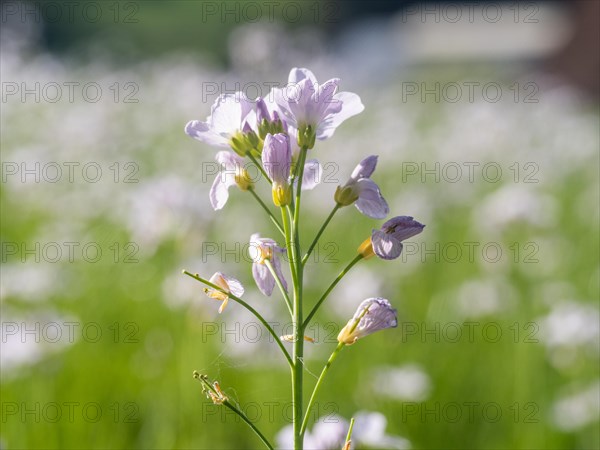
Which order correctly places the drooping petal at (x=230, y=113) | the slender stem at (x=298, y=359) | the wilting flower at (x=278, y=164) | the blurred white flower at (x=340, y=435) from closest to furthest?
the slender stem at (x=298, y=359)
the wilting flower at (x=278, y=164)
the drooping petal at (x=230, y=113)
the blurred white flower at (x=340, y=435)

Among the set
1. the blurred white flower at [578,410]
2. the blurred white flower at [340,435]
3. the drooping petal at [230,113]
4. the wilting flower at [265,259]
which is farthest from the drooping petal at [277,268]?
the blurred white flower at [578,410]

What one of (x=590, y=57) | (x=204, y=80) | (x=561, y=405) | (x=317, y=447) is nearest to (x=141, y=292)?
(x=561, y=405)

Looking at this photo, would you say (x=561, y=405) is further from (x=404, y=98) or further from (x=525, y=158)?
(x=404, y=98)

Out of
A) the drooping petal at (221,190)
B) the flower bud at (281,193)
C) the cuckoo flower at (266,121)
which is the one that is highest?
the cuckoo flower at (266,121)

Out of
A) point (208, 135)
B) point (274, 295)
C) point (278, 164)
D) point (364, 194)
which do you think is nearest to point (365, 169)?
point (364, 194)

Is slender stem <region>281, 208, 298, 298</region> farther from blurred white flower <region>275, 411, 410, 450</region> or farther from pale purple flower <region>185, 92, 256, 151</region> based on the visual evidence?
blurred white flower <region>275, 411, 410, 450</region>

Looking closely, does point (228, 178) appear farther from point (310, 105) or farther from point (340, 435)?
point (340, 435)

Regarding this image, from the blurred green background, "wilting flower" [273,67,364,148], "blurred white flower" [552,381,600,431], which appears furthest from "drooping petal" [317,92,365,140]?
"blurred white flower" [552,381,600,431]

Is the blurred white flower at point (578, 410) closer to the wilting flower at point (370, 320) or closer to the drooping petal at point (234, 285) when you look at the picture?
the wilting flower at point (370, 320)
